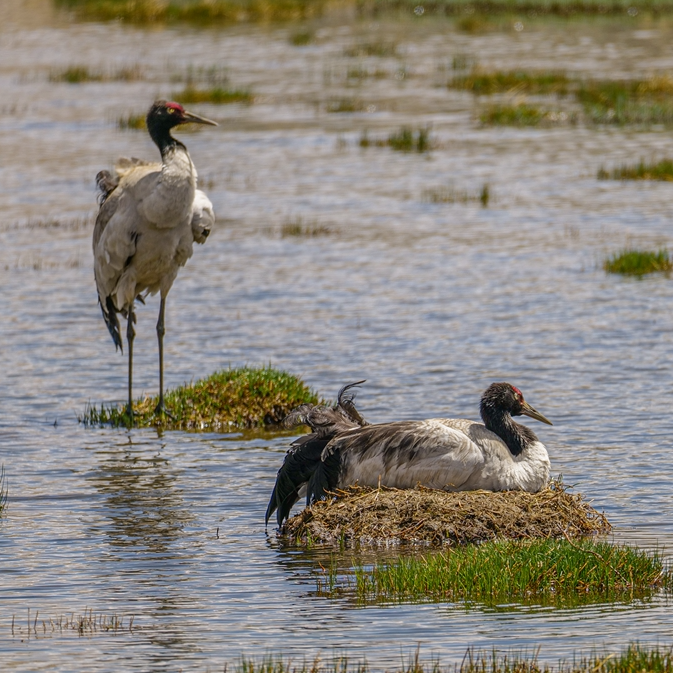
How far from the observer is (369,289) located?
21797mm

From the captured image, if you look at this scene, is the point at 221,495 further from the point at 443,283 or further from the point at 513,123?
the point at 513,123

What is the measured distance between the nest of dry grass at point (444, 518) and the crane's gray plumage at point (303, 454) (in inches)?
11.3

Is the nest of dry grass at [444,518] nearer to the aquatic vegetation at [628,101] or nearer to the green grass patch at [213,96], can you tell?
the aquatic vegetation at [628,101]

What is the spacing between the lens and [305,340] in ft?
61.3

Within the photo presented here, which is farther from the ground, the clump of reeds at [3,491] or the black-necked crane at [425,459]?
the black-necked crane at [425,459]

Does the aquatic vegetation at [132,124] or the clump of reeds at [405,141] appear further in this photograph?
the aquatic vegetation at [132,124]

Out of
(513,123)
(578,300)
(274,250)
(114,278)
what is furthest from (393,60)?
(114,278)

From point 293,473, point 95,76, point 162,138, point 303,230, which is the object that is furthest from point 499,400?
point 95,76

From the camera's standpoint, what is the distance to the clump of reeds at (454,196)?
27.9 meters

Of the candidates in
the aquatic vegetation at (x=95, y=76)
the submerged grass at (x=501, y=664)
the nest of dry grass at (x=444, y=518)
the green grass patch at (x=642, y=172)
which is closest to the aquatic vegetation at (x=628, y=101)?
the green grass patch at (x=642, y=172)

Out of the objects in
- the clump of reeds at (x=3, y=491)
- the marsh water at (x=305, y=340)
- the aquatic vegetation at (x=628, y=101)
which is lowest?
the clump of reeds at (x=3, y=491)

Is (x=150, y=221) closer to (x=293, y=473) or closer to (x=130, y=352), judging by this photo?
(x=130, y=352)

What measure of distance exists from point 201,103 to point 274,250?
15793mm

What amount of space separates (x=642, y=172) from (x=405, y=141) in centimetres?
657
